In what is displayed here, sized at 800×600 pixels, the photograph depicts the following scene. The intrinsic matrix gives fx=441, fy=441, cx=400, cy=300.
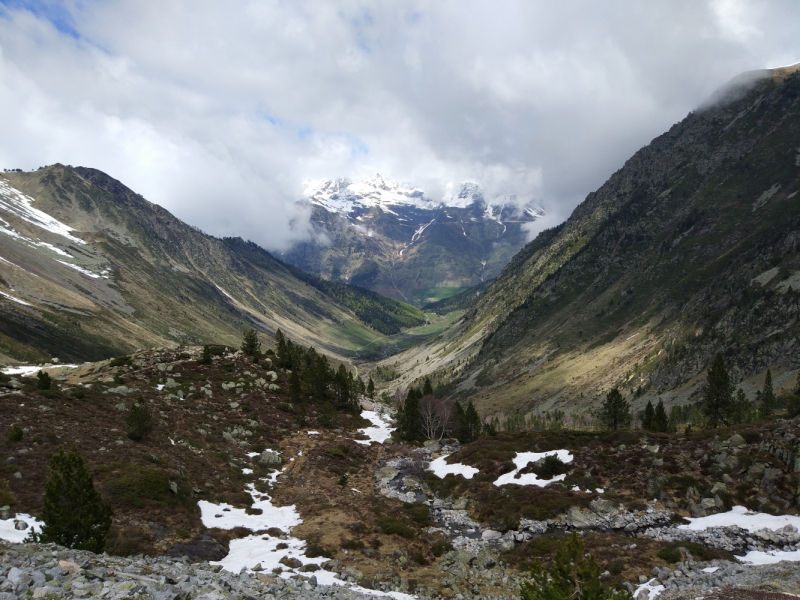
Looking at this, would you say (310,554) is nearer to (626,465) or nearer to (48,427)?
(48,427)

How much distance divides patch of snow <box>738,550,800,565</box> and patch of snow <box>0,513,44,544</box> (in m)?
45.9

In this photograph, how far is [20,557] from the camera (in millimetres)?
17922

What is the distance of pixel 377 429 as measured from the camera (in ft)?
273

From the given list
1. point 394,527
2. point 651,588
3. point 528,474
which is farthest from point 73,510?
point 528,474

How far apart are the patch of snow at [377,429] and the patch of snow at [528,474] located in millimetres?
26025

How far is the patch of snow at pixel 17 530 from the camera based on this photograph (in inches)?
913

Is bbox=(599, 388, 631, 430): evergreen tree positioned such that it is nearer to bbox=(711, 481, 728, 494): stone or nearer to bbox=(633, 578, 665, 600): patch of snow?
bbox=(711, 481, 728, 494): stone

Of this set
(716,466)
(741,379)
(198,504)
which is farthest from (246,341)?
(741,379)

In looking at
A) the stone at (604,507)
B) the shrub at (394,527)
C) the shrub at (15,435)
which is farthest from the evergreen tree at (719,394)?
the shrub at (15,435)

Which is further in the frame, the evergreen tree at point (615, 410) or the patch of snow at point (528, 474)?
the evergreen tree at point (615, 410)

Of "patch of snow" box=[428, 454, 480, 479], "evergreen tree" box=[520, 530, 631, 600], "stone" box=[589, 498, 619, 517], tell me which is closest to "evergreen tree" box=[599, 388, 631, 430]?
"patch of snow" box=[428, 454, 480, 479]

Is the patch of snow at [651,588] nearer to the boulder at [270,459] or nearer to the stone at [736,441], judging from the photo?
the stone at [736,441]

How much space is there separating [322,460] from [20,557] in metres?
43.1

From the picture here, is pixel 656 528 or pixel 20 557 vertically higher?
pixel 656 528
